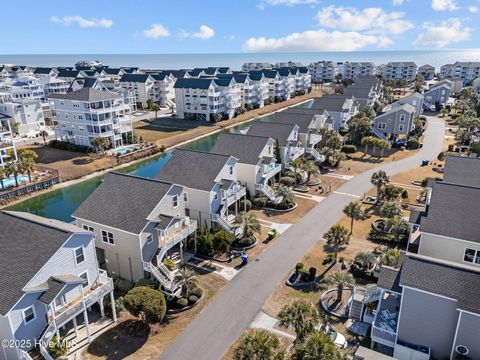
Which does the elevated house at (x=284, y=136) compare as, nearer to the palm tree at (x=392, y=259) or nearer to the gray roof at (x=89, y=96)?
the palm tree at (x=392, y=259)

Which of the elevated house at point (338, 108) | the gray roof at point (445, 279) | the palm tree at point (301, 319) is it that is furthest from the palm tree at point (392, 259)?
the elevated house at point (338, 108)

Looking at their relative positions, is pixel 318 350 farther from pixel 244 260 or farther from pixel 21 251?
pixel 21 251

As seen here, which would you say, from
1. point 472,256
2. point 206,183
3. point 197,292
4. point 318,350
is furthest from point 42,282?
point 472,256

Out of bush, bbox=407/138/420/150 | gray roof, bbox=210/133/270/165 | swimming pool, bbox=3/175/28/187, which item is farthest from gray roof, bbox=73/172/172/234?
bush, bbox=407/138/420/150

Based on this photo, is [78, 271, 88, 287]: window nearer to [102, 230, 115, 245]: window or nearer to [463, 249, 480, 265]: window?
[102, 230, 115, 245]: window

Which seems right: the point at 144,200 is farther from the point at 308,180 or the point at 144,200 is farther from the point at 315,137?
the point at 315,137

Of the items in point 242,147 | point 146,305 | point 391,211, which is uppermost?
point 242,147
